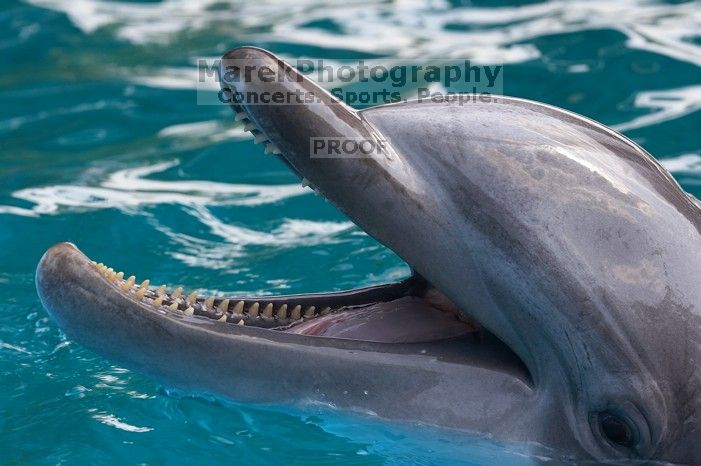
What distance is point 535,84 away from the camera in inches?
434

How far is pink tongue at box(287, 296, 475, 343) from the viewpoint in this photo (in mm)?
4426

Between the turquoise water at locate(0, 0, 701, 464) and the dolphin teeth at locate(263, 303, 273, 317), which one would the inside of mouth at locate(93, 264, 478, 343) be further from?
the turquoise water at locate(0, 0, 701, 464)

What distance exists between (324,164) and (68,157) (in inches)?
240

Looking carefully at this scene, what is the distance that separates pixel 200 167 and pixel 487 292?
18.5 ft

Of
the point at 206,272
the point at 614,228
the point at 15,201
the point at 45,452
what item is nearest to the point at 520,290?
the point at 614,228

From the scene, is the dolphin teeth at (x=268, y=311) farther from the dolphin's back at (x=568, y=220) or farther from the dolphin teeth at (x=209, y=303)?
the dolphin's back at (x=568, y=220)

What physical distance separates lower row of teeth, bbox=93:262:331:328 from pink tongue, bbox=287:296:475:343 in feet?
0.29

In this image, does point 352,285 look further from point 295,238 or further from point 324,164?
point 324,164

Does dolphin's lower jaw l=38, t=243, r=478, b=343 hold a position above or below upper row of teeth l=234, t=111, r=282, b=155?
below

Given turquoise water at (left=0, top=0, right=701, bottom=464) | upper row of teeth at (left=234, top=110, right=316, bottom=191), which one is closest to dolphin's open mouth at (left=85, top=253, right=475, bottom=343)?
turquoise water at (left=0, top=0, right=701, bottom=464)

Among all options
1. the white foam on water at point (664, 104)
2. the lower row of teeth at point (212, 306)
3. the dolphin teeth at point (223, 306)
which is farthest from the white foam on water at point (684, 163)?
the dolphin teeth at point (223, 306)

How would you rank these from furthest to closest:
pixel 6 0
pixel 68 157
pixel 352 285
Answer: pixel 6 0 < pixel 68 157 < pixel 352 285

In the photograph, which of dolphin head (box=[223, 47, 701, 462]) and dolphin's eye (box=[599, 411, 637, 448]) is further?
dolphin's eye (box=[599, 411, 637, 448])

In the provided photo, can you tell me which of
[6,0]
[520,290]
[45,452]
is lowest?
[45,452]
